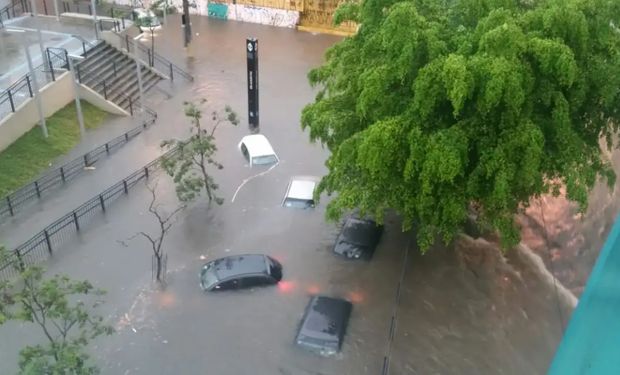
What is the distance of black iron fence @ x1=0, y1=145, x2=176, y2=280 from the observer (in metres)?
16.0

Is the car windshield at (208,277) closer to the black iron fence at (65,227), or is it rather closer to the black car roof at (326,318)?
the black car roof at (326,318)

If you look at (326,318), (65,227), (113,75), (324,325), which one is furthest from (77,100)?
(324,325)

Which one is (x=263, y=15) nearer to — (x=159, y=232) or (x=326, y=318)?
(x=159, y=232)

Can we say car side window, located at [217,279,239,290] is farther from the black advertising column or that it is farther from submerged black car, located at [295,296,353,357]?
the black advertising column

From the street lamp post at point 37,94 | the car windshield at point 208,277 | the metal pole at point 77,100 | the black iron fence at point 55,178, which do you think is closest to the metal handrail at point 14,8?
the metal pole at point 77,100

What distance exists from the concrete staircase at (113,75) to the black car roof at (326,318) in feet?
45.8

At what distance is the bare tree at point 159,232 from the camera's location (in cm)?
1565

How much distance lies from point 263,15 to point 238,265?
24.6 m

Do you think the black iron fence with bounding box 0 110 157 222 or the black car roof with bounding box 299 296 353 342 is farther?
the black iron fence with bounding box 0 110 157 222

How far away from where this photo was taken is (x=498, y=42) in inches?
408

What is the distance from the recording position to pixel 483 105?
10.7 m

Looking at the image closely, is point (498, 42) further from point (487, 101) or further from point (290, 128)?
point (290, 128)

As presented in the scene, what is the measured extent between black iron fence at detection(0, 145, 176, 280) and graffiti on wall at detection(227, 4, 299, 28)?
63.2 ft

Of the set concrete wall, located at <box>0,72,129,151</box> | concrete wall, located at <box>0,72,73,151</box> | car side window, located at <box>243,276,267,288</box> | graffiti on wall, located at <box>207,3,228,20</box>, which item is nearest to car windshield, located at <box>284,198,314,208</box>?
car side window, located at <box>243,276,267,288</box>
